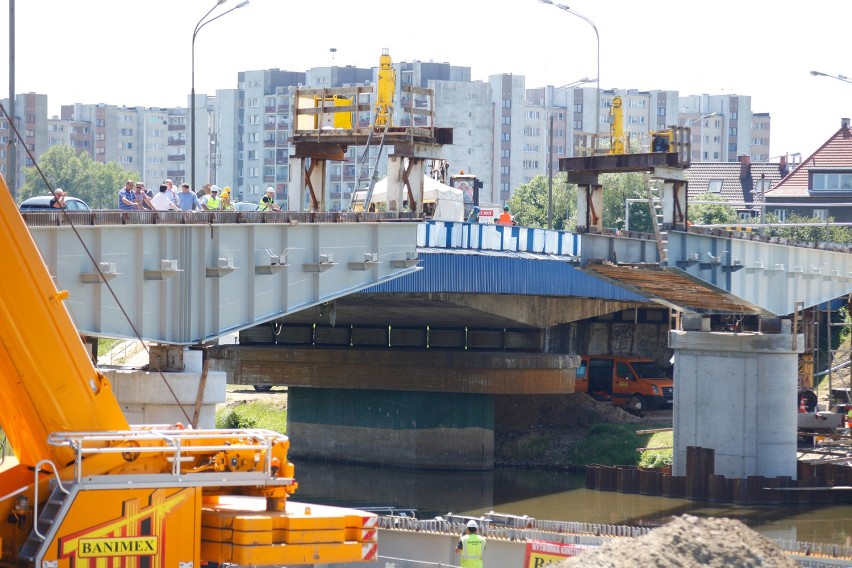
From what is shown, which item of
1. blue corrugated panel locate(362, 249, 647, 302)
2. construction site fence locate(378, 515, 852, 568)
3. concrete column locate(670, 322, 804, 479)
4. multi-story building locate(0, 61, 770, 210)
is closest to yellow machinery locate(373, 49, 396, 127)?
blue corrugated panel locate(362, 249, 647, 302)

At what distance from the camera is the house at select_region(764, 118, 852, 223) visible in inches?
3671

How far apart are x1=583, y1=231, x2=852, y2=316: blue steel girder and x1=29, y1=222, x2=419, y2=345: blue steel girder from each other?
8165mm

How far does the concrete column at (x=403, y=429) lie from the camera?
156ft

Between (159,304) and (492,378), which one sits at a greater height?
(159,304)

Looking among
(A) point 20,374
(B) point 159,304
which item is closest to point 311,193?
(B) point 159,304

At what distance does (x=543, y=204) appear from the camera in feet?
347

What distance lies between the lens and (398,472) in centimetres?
4681

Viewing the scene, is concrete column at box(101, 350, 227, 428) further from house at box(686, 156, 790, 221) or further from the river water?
house at box(686, 156, 790, 221)

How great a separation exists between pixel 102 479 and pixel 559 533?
9490mm

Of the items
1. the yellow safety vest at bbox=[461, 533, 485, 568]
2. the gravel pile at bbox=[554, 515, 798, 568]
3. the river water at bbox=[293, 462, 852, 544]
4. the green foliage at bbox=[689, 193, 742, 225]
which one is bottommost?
the river water at bbox=[293, 462, 852, 544]

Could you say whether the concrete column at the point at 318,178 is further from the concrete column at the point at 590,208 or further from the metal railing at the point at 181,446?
A: the metal railing at the point at 181,446

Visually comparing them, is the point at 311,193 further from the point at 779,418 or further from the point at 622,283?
the point at 779,418

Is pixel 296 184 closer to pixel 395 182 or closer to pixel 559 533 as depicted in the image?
pixel 395 182

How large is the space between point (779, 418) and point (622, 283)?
5.71 meters
